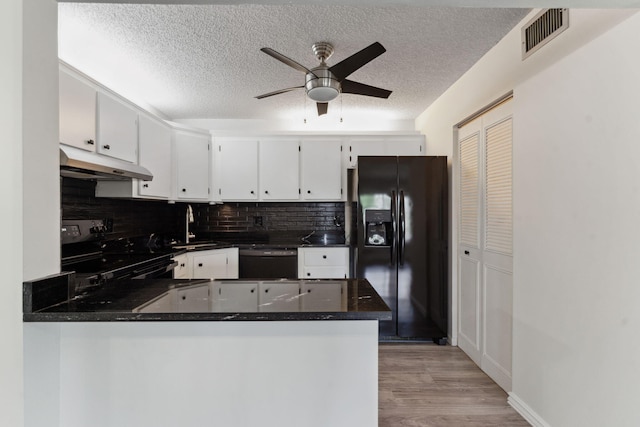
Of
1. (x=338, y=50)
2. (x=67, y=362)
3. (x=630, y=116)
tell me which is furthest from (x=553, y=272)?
(x=67, y=362)

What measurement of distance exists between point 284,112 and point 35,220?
3.14 m

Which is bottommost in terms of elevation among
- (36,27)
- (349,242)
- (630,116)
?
(349,242)

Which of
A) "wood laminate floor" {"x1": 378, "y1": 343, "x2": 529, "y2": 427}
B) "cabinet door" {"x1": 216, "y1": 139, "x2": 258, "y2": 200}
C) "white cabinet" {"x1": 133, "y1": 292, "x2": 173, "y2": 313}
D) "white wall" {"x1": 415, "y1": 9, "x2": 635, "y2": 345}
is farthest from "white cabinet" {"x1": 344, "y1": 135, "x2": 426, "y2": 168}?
"white cabinet" {"x1": 133, "y1": 292, "x2": 173, "y2": 313}

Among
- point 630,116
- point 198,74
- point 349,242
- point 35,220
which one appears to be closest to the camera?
point 35,220

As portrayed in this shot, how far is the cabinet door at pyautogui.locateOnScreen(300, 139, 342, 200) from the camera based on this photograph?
3.97m

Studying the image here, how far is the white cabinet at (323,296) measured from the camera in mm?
1157

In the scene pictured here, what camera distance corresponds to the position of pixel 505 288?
229 centimetres

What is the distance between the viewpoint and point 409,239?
10.1 feet

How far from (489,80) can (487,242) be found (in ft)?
4.13

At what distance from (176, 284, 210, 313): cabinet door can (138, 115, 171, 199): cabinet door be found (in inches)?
79.5

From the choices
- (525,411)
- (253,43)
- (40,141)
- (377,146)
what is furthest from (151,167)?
(525,411)

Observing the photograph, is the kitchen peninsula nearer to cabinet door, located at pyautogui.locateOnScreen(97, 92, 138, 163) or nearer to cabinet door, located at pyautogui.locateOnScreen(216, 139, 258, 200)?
cabinet door, located at pyautogui.locateOnScreen(97, 92, 138, 163)

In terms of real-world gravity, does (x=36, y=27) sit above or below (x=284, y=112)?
below

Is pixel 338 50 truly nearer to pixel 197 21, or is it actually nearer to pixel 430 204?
pixel 197 21
